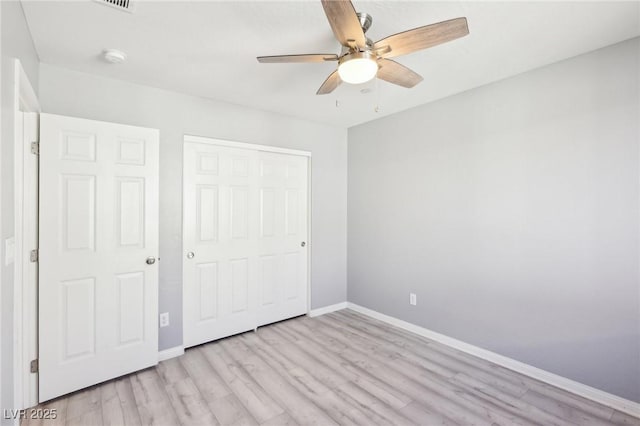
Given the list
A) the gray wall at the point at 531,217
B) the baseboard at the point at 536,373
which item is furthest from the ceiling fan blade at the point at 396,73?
the baseboard at the point at 536,373

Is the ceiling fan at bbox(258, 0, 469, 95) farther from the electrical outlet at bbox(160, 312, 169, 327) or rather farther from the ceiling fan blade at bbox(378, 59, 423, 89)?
the electrical outlet at bbox(160, 312, 169, 327)

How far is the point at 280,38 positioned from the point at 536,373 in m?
3.18

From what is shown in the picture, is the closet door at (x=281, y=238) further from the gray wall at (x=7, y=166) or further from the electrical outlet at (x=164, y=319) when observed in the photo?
the gray wall at (x=7, y=166)

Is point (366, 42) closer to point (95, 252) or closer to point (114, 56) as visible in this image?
point (114, 56)

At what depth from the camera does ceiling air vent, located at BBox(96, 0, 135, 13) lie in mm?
1675

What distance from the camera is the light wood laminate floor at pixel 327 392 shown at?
2.02 meters

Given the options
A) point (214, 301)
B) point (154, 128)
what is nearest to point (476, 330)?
point (214, 301)

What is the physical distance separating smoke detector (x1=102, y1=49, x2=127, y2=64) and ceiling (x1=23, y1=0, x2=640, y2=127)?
42 mm

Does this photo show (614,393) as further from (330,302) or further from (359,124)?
(359,124)

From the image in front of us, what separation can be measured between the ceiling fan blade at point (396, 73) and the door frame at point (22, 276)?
2.00 meters

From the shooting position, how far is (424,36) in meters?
1.54

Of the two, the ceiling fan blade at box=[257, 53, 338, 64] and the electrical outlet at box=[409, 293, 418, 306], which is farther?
the electrical outlet at box=[409, 293, 418, 306]

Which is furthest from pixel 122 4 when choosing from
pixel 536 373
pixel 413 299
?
pixel 536 373

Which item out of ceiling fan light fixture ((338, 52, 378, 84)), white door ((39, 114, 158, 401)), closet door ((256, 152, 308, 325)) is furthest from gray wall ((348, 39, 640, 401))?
white door ((39, 114, 158, 401))
